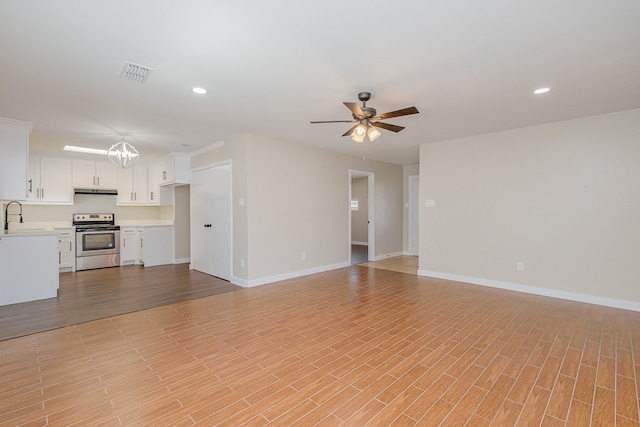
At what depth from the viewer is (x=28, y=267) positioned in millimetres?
4062

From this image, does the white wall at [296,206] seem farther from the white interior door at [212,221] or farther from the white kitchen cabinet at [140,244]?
the white kitchen cabinet at [140,244]

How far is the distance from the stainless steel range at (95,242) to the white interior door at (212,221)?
1.89 m

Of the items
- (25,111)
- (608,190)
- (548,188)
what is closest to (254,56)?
(25,111)

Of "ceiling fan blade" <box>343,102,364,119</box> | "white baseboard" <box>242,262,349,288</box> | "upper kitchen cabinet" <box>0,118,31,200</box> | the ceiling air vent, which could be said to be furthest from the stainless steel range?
"ceiling fan blade" <box>343,102,364,119</box>

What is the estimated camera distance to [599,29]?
206 centimetres

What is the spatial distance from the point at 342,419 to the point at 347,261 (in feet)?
15.6

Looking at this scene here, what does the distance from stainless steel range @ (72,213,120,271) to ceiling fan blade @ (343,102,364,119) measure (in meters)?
6.27

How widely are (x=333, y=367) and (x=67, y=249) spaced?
6412mm

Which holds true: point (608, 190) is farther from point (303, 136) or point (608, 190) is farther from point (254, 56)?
point (254, 56)

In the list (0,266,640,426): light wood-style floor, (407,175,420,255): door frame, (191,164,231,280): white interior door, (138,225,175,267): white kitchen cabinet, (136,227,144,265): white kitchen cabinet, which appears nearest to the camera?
(0,266,640,426): light wood-style floor

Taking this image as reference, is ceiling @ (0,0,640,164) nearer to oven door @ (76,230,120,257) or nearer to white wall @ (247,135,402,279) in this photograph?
white wall @ (247,135,402,279)

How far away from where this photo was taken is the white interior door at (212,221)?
527cm

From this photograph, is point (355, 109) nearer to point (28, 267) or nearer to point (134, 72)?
point (134, 72)

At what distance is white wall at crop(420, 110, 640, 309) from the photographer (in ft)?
12.3
